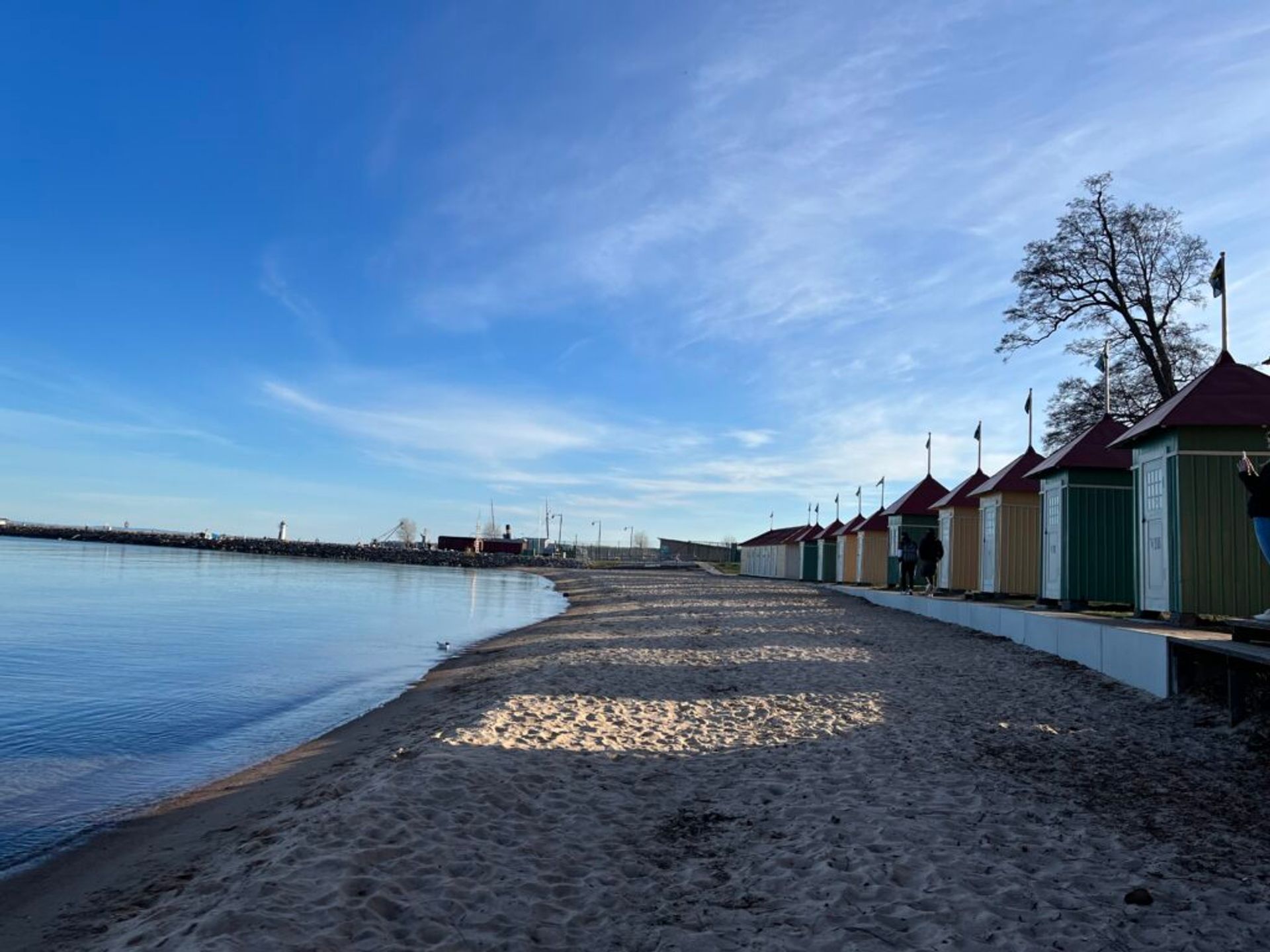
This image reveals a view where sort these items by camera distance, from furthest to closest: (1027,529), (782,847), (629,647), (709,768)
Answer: (1027,529), (629,647), (709,768), (782,847)

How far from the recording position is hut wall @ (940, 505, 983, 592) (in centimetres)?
2170

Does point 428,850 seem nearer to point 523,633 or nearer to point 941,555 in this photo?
point 523,633

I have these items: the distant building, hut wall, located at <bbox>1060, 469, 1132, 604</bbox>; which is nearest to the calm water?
hut wall, located at <bbox>1060, 469, 1132, 604</bbox>

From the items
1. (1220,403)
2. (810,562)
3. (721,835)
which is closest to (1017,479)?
(1220,403)

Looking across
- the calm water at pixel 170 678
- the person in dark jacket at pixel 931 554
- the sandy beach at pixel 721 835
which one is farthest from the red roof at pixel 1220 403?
the calm water at pixel 170 678

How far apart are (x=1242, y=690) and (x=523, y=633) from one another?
55.0 feet

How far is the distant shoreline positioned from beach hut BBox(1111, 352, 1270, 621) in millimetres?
83219

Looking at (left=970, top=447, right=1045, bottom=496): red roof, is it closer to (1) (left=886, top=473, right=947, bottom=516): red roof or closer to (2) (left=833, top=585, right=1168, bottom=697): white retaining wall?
(2) (left=833, top=585, right=1168, bottom=697): white retaining wall

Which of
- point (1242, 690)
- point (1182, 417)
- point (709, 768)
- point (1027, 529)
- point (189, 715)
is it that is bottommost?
point (189, 715)

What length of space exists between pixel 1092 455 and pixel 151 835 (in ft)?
47.7

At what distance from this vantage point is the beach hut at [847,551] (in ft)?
115

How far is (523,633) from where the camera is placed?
71.2ft

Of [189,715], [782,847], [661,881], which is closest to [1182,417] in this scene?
[782,847]

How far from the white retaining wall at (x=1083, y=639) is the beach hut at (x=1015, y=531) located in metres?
1.05
